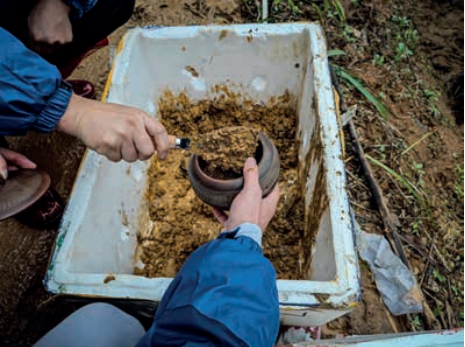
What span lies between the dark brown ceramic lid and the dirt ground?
30.9 inches

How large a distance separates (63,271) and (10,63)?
69 centimetres

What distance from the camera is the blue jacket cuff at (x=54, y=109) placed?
52.3 inches

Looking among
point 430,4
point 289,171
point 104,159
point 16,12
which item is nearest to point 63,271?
point 104,159

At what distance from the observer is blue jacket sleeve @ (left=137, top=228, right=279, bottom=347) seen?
0.97m

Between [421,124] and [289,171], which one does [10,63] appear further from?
[421,124]

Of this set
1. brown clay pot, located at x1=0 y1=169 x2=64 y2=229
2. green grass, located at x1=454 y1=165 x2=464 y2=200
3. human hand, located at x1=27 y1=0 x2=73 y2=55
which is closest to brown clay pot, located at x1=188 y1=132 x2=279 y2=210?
brown clay pot, located at x1=0 y1=169 x2=64 y2=229

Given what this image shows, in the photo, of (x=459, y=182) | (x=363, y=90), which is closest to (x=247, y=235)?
(x=363, y=90)

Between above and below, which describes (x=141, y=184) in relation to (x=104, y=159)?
below

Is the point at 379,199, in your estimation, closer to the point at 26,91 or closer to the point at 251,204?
the point at 251,204

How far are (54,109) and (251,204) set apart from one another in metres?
0.74

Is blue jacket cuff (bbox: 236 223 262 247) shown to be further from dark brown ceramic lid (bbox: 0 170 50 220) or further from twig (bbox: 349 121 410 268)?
twig (bbox: 349 121 410 268)

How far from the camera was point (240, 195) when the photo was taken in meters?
1.57

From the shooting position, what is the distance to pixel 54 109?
1.34 metres

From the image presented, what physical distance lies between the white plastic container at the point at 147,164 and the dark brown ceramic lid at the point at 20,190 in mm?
180
